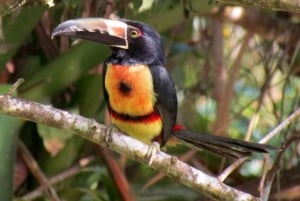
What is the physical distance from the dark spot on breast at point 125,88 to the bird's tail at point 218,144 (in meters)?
0.28

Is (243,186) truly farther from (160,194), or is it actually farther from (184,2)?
(184,2)

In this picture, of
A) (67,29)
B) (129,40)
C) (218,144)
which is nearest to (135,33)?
(129,40)

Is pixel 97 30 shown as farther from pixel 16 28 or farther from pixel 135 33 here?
pixel 16 28

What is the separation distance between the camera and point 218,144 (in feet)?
8.34

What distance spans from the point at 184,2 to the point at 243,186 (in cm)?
78

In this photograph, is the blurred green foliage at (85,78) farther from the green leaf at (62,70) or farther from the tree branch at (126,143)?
the tree branch at (126,143)

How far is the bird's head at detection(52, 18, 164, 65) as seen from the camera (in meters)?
2.33

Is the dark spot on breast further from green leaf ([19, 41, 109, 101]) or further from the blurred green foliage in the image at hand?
green leaf ([19, 41, 109, 101])

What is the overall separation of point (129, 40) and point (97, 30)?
0.55 ft

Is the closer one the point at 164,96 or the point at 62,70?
the point at 164,96

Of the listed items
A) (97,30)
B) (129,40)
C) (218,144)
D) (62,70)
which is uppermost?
(97,30)

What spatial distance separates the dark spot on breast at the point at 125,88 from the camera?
243 centimetres

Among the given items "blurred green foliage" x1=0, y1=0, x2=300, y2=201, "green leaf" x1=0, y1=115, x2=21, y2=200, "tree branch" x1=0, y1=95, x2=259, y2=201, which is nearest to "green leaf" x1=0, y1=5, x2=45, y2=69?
"blurred green foliage" x1=0, y1=0, x2=300, y2=201

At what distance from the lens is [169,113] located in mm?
2498
